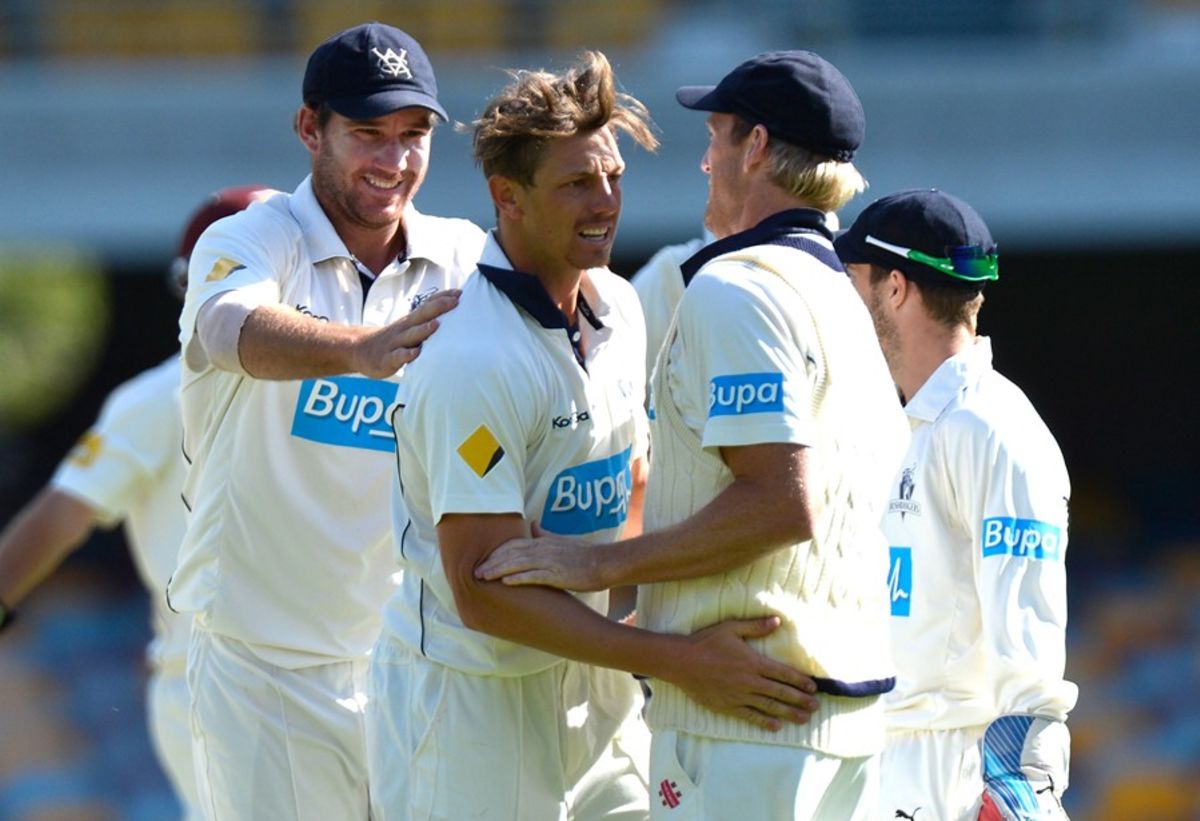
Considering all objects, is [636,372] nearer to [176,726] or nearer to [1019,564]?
[1019,564]

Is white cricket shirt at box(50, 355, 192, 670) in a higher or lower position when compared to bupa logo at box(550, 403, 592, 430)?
lower

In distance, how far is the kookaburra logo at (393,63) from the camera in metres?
3.91

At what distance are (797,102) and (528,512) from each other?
0.83 metres

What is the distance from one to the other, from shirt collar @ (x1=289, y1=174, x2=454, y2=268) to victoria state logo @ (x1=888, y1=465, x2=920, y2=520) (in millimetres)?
1057

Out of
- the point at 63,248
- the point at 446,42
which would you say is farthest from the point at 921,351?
the point at 446,42

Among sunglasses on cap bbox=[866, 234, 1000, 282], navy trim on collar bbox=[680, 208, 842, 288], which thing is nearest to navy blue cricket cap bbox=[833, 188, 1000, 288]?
sunglasses on cap bbox=[866, 234, 1000, 282]

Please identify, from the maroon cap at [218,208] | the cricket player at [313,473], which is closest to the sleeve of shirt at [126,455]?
the maroon cap at [218,208]

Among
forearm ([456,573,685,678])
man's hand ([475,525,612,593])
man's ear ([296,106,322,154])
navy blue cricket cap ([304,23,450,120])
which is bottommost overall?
forearm ([456,573,685,678])

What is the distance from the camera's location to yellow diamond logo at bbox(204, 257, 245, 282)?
12.4ft

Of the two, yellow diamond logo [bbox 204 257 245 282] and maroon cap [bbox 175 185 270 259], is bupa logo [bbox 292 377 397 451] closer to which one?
yellow diamond logo [bbox 204 257 245 282]

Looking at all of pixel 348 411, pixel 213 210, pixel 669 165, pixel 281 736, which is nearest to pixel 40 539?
pixel 213 210

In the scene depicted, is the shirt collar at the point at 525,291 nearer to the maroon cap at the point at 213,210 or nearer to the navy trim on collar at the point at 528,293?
the navy trim on collar at the point at 528,293

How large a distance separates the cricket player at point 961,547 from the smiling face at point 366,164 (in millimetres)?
920

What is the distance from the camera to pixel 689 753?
3137mm
